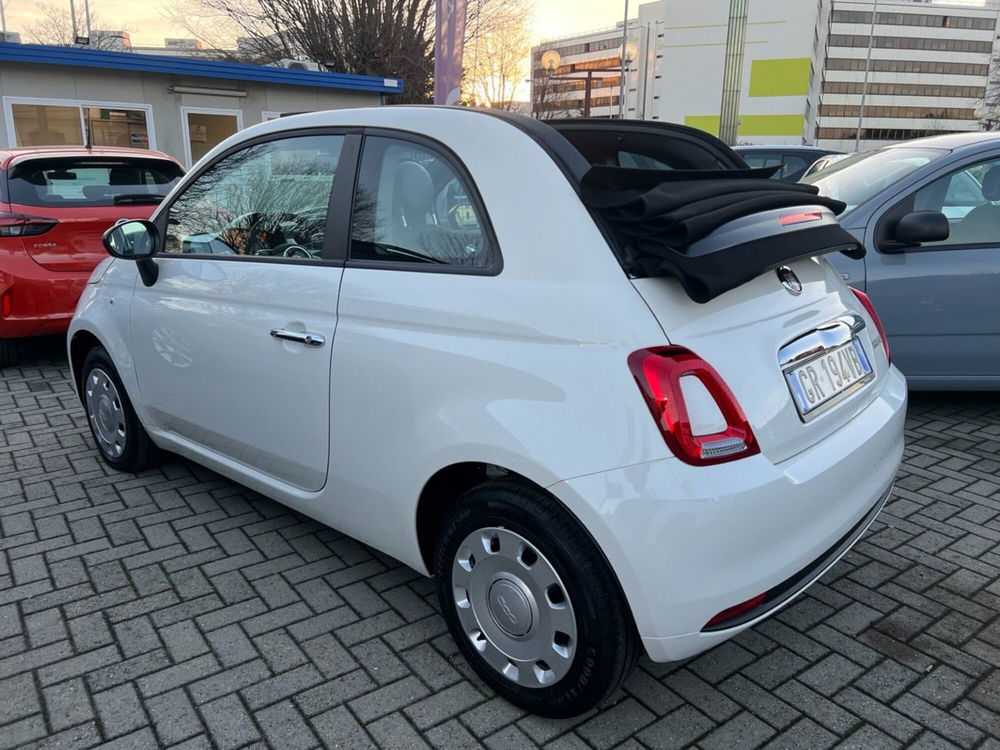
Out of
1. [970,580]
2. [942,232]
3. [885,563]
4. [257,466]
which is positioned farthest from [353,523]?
[942,232]

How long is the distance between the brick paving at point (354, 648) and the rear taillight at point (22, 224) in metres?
2.71

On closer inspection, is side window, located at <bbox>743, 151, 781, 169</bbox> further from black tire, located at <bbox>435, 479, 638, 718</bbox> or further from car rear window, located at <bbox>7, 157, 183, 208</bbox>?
black tire, located at <bbox>435, 479, 638, 718</bbox>

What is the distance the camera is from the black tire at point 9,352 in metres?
6.11

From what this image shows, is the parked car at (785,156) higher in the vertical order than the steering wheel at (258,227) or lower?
higher

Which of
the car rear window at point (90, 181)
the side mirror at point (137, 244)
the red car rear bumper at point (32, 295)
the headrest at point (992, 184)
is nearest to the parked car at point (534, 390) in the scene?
the side mirror at point (137, 244)

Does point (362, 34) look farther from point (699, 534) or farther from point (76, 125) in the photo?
point (699, 534)

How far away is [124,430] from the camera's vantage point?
3.95 meters

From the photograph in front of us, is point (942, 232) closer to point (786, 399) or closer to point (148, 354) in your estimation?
point (786, 399)

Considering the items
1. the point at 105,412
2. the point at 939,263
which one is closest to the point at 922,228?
the point at 939,263

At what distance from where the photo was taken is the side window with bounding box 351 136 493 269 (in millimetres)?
2318

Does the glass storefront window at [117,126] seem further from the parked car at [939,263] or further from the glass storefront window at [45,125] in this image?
the parked car at [939,263]

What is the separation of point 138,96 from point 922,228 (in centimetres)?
1461

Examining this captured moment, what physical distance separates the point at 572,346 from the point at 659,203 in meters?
0.43

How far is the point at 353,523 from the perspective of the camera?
2715 mm
